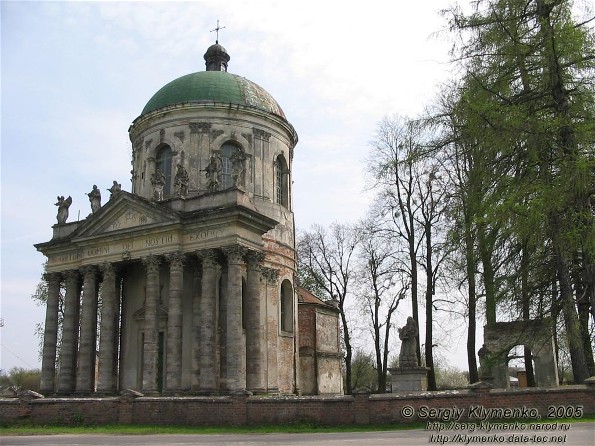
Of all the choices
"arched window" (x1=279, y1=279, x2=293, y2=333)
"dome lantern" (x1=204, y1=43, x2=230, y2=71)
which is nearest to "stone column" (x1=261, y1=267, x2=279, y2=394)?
"arched window" (x1=279, y1=279, x2=293, y2=333)

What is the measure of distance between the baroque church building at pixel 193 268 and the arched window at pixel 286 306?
0.05m

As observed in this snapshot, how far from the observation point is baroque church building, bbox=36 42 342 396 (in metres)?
24.9

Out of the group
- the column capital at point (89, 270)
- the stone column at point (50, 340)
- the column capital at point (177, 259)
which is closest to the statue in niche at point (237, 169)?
the column capital at point (177, 259)

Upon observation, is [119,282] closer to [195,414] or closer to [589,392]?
[195,414]

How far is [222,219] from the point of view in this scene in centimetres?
2509

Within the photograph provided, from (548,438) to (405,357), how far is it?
1151cm

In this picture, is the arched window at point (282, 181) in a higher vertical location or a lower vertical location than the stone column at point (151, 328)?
higher

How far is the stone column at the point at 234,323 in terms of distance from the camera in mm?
23609

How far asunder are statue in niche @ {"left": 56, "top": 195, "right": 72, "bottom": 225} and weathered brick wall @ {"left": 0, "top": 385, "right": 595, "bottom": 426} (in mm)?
11599

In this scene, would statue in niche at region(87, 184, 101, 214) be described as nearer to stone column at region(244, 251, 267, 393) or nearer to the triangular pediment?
the triangular pediment

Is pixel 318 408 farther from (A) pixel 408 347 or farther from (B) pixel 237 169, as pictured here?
(B) pixel 237 169

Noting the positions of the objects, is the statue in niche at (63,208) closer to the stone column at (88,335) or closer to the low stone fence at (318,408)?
the stone column at (88,335)

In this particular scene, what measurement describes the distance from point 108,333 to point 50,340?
13.0 ft

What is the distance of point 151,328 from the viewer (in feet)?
83.7
